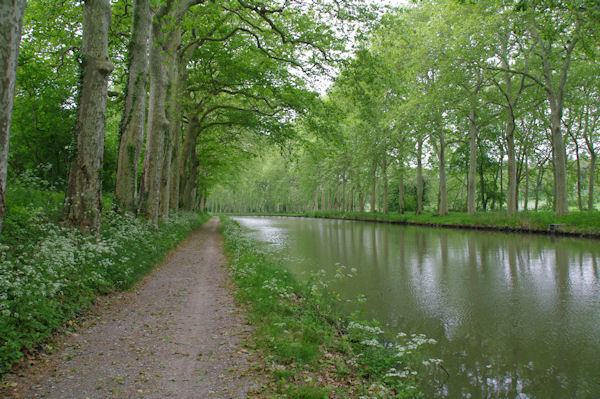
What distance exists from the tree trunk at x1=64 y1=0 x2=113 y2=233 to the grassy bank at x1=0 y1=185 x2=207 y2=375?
19.5 inches

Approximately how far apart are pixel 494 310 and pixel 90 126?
873cm

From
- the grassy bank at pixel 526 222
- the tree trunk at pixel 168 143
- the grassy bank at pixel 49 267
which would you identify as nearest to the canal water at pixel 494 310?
the grassy bank at pixel 49 267

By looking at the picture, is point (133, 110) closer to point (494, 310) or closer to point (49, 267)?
point (49, 267)

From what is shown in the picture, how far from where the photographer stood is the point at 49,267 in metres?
4.71

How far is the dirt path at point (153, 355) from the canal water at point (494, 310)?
2289mm

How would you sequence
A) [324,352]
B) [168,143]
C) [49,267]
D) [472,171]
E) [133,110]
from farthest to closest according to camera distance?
1. [472,171]
2. [168,143]
3. [133,110]
4. [49,267]
5. [324,352]

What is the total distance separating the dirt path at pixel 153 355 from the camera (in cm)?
321

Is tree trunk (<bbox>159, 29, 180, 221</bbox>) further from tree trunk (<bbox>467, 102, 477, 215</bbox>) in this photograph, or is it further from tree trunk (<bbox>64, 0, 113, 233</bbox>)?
tree trunk (<bbox>467, 102, 477, 215</bbox>)

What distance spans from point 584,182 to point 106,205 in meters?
46.2

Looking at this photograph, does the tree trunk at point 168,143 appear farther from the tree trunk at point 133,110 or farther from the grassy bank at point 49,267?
the grassy bank at point 49,267

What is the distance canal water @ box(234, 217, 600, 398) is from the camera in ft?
13.8

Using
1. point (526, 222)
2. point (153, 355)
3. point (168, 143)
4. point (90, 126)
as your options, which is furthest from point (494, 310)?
point (526, 222)

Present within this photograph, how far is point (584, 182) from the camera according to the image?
38.4 m

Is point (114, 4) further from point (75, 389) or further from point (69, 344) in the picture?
point (75, 389)
